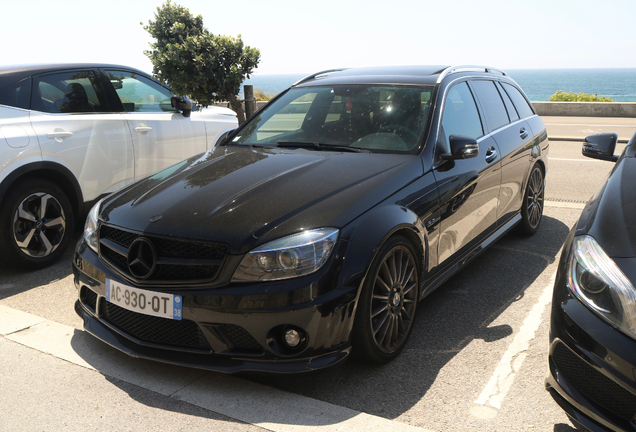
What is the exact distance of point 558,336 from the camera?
2385mm

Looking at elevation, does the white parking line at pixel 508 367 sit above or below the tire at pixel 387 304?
below

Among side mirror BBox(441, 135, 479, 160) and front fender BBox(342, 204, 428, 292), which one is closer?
front fender BBox(342, 204, 428, 292)

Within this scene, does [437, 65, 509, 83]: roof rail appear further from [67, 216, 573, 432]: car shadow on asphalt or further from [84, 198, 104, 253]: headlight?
[84, 198, 104, 253]: headlight

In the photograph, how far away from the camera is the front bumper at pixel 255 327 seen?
2676mm

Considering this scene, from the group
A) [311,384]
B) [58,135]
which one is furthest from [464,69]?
[58,135]

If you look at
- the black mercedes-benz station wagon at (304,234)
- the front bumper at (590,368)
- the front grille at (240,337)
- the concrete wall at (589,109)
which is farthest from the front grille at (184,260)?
the concrete wall at (589,109)

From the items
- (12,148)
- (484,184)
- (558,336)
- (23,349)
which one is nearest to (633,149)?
(484,184)

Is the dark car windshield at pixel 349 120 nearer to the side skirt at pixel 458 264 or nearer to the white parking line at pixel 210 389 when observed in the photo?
the side skirt at pixel 458 264

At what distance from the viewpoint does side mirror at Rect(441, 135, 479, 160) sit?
12.1ft

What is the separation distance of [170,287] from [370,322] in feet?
3.34

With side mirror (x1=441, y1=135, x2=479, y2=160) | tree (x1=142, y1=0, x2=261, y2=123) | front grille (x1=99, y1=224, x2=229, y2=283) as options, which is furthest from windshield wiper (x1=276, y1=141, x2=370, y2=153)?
tree (x1=142, y1=0, x2=261, y2=123)

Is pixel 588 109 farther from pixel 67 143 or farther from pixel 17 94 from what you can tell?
pixel 17 94

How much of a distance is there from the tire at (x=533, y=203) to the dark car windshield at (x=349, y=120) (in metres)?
1.91

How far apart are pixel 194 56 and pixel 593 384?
869cm
